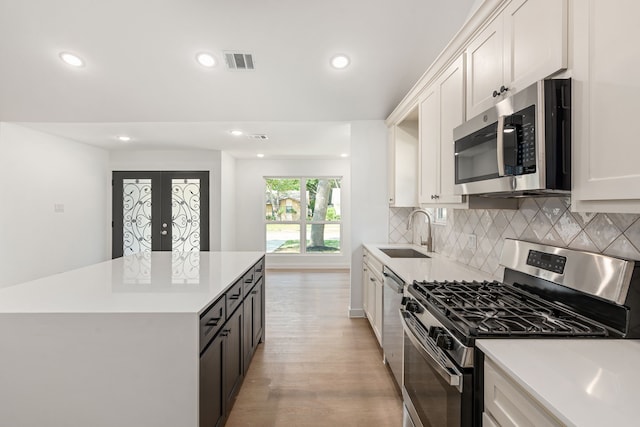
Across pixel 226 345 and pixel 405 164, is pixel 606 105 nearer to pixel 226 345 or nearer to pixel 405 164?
pixel 226 345

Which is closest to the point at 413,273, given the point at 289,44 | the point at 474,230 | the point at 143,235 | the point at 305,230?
the point at 474,230

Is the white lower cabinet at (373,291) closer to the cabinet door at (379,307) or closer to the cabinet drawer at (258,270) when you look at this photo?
the cabinet door at (379,307)

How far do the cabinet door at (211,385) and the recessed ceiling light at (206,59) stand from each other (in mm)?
2687

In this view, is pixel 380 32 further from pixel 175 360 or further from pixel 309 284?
pixel 309 284

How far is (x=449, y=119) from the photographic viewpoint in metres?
2.12

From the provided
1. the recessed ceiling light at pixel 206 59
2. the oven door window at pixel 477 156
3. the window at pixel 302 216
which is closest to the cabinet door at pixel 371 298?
the oven door window at pixel 477 156

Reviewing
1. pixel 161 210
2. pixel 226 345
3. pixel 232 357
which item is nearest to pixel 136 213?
pixel 161 210

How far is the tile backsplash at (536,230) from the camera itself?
1195 mm

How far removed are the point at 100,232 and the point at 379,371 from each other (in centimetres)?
577

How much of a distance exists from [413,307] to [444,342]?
417 mm

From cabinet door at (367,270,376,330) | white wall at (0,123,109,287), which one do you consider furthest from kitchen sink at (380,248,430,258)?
white wall at (0,123,109,287)

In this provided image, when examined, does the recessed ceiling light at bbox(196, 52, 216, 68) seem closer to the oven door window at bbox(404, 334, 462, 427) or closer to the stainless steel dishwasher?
the stainless steel dishwasher

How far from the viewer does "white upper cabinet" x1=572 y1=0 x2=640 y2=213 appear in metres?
0.86

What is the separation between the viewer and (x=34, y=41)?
300 centimetres
